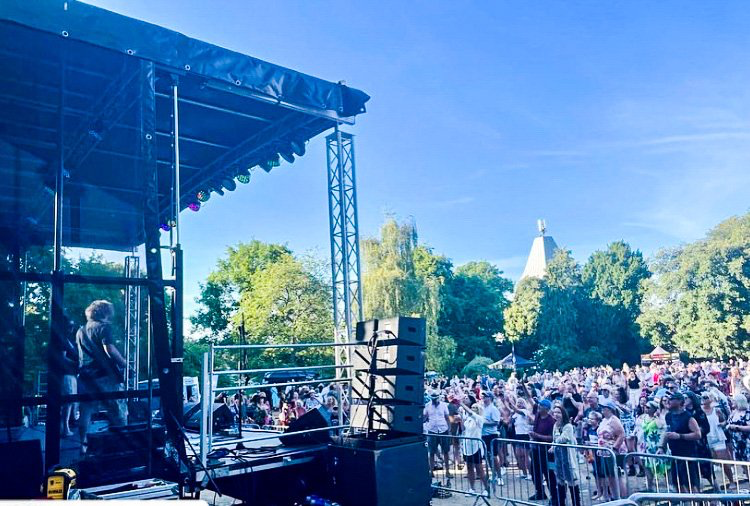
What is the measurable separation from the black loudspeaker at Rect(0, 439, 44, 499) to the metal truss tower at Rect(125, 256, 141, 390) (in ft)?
7.93

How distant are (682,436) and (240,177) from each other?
24.4ft

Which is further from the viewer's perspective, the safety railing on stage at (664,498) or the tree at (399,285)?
the tree at (399,285)

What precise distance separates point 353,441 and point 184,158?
5.07 metres

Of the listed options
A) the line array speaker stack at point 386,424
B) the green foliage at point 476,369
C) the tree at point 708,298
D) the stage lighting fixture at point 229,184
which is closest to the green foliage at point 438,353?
the green foliage at point 476,369

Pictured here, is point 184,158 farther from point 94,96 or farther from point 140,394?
point 140,394

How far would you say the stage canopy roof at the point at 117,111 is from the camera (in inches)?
189

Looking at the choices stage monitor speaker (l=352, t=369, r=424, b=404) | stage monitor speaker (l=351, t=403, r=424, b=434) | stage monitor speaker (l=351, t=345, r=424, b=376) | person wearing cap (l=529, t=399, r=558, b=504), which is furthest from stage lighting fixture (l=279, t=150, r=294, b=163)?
person wearing cap (l=529, t=399, r=558, b=504)

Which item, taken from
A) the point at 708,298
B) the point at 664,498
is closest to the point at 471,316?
the point at 708,298

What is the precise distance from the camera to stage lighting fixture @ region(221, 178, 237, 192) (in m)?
8.37

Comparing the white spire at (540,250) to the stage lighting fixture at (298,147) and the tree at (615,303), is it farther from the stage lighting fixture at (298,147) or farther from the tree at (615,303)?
the stage lighting fixture at (298,147)

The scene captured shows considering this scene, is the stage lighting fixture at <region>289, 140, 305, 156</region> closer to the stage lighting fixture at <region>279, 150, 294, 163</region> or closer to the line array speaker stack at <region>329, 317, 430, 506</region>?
the stage lighting fixture at <region>279, 150, 294, 163</region>

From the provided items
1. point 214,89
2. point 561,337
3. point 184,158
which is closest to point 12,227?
point 184,158

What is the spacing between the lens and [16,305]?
5.30 metres

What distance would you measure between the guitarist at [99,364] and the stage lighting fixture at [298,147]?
10.3 ft
